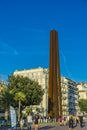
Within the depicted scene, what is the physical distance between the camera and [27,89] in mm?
85188

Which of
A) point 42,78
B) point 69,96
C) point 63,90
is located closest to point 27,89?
point 42,78

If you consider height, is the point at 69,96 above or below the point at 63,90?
below

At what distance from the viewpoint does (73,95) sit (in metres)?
179

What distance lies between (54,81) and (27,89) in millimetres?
8145

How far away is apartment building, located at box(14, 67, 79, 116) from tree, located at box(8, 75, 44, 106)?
5321cm

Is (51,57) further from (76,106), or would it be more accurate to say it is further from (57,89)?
(76,106)

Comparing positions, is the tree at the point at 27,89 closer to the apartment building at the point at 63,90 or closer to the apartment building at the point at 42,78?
the apartment building at the point at 63,90

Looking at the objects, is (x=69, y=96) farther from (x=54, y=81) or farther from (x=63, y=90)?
(x=54, y=81)

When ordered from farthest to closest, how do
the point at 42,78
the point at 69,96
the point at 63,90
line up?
the point at 69,96, the point at 63,90, the point at 42,78

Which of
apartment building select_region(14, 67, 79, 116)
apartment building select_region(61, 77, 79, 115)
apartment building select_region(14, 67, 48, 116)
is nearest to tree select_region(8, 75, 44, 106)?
apartment building select_region(14, 67, 79, 116)

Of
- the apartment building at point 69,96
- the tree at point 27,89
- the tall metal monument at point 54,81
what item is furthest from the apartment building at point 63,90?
the tree at point 27,89

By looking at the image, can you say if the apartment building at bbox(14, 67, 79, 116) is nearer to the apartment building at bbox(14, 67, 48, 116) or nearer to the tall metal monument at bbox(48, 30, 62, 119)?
the apartment building at bbox(14, 67, 48, 116)

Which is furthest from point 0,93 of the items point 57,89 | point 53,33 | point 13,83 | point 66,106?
point 66,106

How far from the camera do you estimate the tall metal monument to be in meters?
86.3
